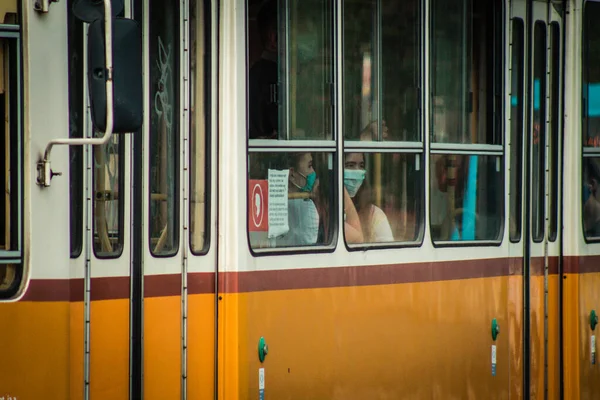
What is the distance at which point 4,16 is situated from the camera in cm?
424

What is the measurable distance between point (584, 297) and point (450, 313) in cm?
108

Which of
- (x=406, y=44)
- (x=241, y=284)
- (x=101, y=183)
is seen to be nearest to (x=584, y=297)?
(x=406, y=44)

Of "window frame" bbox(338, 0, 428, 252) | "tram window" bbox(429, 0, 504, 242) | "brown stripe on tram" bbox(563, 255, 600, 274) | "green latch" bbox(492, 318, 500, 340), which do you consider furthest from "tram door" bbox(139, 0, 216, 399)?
"brown stripe on tram" bbox(563, 255, 600, 274)

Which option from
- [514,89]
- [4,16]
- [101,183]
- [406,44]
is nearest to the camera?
[4,16]

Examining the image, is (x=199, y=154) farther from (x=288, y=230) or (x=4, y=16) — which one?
(x=4, y=16)

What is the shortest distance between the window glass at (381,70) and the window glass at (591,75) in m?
1.38

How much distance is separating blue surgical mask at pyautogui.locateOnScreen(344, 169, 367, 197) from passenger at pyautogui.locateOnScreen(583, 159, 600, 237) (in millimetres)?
1763

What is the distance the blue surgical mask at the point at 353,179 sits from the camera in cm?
557

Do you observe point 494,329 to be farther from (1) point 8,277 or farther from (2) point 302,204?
(1) point 8,277

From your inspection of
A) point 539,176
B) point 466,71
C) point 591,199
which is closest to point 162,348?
point 466,71

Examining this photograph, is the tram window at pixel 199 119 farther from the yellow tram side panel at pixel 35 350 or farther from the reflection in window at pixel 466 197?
the reflection in window at pixel 466 197

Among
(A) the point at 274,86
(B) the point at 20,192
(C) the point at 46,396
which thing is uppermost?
(A) the point at 274,86

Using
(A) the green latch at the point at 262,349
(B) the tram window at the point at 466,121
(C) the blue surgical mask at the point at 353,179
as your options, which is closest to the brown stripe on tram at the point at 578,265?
(B) the tram window at the point at 466,121

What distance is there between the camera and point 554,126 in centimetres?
659
